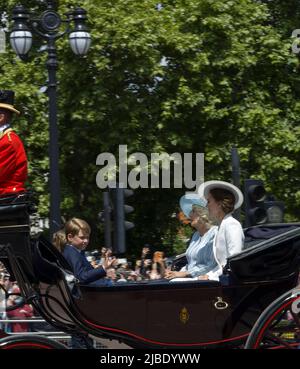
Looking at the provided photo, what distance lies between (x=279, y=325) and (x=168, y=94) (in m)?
16.7

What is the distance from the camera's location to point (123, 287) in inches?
260

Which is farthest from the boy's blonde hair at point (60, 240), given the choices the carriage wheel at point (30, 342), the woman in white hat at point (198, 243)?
the carriage wheel at point (30, 342)

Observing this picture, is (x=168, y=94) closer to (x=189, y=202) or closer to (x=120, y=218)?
(x=120, y=218)

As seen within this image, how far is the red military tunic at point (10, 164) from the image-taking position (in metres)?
6.60

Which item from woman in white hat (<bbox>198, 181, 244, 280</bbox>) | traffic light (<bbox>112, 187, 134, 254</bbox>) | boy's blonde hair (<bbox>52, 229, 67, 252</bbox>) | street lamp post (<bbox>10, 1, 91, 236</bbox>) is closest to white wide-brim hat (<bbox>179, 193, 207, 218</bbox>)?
woman in white hat (<bbox>198, 181, 244, 280</bbox>)

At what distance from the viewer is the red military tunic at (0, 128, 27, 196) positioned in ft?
21.7

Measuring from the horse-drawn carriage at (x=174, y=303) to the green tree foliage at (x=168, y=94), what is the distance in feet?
51.2

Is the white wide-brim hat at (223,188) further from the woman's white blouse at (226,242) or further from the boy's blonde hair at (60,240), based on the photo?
the boy's blonde hair at (60,240)

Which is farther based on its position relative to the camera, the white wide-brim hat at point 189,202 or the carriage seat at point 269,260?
the white wide-brim hat at point 189,202

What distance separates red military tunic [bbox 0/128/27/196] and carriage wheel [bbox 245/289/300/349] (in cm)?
169

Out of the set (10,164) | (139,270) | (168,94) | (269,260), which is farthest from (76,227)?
(168,94)

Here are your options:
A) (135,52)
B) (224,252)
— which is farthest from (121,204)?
(135,52)

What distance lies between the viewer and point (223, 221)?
7000mm

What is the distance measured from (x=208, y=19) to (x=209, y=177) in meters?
3.43
